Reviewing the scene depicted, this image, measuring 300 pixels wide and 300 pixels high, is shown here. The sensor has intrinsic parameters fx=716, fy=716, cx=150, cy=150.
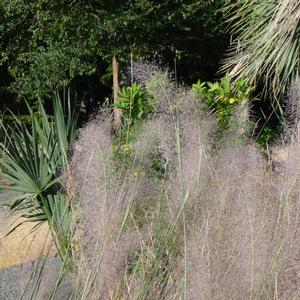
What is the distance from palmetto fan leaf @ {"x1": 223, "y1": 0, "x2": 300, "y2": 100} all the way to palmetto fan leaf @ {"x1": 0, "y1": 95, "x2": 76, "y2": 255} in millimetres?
2551

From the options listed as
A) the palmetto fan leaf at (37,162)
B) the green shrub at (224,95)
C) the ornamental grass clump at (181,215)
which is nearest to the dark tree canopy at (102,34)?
the green shrub at (224,95)

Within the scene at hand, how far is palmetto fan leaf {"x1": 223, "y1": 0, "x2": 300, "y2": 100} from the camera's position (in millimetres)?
6285

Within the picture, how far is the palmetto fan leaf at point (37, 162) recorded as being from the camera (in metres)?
3.92

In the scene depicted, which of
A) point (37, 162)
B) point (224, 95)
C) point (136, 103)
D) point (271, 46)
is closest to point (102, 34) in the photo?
point (271, 46)

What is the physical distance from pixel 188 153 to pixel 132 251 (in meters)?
0.40

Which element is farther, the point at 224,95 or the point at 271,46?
the point at 271,46

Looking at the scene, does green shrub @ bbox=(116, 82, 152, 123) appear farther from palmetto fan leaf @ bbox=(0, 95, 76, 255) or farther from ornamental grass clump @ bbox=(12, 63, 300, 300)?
ornamental grass clump @ bbox=(12, 63, 300, 300)

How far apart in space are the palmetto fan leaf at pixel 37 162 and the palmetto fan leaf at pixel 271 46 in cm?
255

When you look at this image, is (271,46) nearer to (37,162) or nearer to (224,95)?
(224,95)

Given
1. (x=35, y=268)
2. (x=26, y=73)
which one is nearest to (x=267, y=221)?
(x=35, y=268)

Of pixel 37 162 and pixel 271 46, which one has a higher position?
pixel 37 162

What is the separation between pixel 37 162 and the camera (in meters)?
4.12

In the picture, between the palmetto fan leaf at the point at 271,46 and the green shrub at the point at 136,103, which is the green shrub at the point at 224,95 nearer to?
the palmetto fan leaf at the point at 271,46

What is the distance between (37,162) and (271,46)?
3.25m
